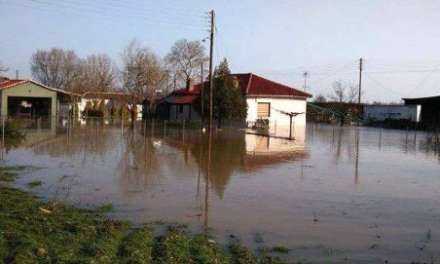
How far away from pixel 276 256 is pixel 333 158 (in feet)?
54.5

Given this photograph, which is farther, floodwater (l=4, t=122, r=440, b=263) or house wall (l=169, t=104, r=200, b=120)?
house wall (l=169, t=104, r=200, b=120)

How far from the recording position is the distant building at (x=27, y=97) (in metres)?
50.6

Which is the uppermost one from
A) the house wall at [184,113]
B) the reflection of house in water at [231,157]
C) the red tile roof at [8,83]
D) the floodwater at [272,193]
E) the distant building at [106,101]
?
the red tile roof at [8,83]

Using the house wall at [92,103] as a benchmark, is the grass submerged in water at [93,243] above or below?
below

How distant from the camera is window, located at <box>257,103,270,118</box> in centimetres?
5872

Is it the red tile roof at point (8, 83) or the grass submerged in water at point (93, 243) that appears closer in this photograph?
the grass submerged in water at point (93, 243)

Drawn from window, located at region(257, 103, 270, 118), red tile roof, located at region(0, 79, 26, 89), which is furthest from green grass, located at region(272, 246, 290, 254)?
window, located at region(257, 103, 270, 118)

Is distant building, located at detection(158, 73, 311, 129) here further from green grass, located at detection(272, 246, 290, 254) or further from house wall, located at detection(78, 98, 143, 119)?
green grass, located at detection(272, 246, 290, 254)

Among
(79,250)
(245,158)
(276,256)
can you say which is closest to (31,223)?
(79,250)

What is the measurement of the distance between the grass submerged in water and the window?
1922 inches

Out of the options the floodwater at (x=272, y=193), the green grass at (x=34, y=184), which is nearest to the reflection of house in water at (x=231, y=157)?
the floodwater at (x=272, y=193)

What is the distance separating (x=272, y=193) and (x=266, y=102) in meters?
45.2

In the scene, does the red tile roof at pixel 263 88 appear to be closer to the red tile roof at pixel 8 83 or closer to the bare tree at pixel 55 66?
the red tile roof at pixel 8 83

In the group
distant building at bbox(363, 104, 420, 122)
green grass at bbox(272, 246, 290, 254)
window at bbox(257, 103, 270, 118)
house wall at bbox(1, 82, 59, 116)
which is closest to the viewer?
green grass at bbox(272, 246, 290, 254)
